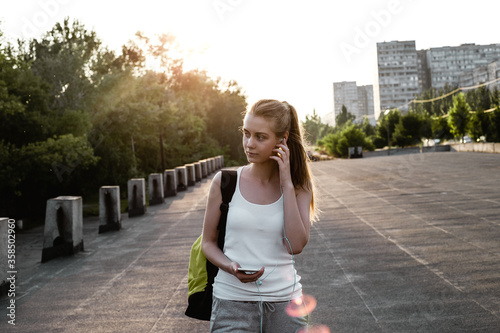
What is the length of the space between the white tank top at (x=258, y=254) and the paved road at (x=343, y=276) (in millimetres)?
1931

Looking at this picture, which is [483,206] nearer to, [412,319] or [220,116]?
[412,319]

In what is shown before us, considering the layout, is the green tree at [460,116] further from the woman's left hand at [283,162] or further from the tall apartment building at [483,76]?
the tall apartment building at [483,76]

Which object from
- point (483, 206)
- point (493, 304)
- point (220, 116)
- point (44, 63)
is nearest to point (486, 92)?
point (220, 116)

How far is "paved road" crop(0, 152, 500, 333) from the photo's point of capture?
4180mm

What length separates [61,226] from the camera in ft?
24.8

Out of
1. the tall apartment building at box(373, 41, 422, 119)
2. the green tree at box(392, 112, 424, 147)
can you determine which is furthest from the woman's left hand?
the tall apartment building at box(373, 41, 422, 119)

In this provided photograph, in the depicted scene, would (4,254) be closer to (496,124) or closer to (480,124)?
(496,124)

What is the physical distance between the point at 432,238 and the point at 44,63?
80.3 feet

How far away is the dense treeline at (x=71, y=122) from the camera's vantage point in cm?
1830

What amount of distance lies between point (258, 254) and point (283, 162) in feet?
1.35

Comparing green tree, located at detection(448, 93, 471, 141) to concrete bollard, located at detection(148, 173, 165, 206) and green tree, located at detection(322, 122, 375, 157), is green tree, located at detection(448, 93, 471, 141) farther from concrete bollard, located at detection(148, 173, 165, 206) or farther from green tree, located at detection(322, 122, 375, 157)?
concrete bollard, located at detection(148, 173, 165, 206)

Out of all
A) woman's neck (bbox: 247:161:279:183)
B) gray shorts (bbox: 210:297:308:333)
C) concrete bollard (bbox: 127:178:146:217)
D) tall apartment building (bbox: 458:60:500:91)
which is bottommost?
concrete bollard (bbox: 127:178:146:217)

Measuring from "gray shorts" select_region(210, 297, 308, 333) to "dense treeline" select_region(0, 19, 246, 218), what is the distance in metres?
16.8

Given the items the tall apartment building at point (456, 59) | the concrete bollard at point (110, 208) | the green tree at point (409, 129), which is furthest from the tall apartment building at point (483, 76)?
the concrete bollard at point (110, 208)
